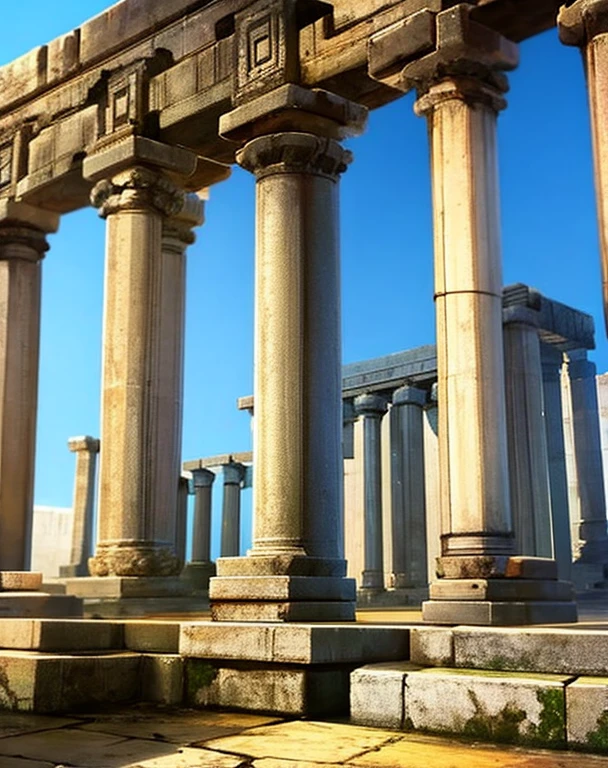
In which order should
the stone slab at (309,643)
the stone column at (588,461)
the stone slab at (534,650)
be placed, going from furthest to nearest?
the stone column at (588,461) → the stone slab at (309,643) → the stone slab at (534,650)

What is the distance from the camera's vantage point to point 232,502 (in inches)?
1369

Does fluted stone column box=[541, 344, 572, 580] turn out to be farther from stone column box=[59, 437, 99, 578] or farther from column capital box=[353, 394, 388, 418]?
stone column box=[59, 437, 99, 578]

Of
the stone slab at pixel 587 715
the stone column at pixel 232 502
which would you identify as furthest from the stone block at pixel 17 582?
the stone column at pixel 232 502

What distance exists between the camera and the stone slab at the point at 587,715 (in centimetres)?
704

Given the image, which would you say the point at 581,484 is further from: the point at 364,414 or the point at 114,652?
the point at 114,652

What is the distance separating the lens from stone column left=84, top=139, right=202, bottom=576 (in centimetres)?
1391

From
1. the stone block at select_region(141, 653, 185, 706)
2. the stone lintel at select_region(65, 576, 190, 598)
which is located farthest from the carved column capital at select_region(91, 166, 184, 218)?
the stone block at select_region(141, 653, 185, 706)

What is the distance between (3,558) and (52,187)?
589 cm

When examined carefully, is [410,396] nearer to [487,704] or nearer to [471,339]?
[471,339]

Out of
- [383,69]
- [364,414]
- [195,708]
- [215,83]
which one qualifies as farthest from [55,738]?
[364,414]

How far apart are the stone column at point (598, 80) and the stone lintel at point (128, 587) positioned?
7.57m

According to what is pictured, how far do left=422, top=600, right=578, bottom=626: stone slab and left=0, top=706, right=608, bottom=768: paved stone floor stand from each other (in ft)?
5.53

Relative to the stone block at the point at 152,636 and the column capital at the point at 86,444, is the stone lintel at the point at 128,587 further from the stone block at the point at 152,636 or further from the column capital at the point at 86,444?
the column capital at the point at 86,444

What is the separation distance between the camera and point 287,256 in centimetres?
1187
